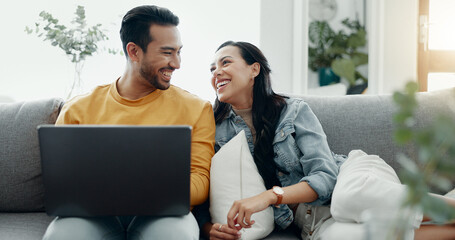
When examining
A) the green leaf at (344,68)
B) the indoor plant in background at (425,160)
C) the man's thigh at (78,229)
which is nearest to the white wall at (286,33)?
the green leaf at (344,68)

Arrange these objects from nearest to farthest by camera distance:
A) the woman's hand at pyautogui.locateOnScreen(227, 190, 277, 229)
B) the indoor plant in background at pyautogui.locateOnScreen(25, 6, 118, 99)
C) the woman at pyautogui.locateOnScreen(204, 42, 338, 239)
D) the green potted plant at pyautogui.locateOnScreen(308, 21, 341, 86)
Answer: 1. the woman's hand at pyautogui.locateOnScreen(227, 190, 277, 229)
2. the woman at pyautogui.locateOnScreen(204, 42, 338, 239)
3. the indoor plant in background at pyautogui.locateOnScreen(25, 6, 118, 99)
4. the green potted plant at pyautogui.locateOnScreen(308, 21, 341, 86)

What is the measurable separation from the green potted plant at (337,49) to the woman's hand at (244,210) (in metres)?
1.85

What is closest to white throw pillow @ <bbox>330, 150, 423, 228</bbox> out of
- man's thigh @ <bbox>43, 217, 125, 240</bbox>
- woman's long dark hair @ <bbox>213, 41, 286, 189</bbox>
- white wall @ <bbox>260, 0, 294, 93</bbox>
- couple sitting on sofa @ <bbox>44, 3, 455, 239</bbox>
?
couple sitting on sofa @ <bbox>44, 3, 455, 239</bbox>

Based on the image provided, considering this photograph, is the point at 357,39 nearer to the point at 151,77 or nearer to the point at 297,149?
the point at 297,149

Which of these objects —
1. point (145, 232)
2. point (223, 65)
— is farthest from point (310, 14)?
point (145, 232)

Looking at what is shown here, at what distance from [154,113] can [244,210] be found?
520 millimetres

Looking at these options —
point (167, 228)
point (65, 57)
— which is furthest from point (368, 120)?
point (65, 57)

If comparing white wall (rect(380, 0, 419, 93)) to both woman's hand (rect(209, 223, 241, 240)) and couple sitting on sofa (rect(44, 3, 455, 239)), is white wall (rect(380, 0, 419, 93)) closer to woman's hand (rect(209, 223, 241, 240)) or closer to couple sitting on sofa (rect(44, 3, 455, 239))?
couple sitting on sofa (rect(44, 3, 455, 239))

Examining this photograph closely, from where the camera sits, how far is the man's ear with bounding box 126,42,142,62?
1.60 m

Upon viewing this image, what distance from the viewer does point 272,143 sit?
1521 mm

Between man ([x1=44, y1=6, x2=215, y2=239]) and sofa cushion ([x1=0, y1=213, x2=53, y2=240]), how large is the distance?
370mm

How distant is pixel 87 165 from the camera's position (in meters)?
1.00

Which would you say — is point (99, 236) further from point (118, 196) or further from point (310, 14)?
point (310, 14)

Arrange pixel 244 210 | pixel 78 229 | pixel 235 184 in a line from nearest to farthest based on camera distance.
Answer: pixel 78 229
pixel 244 210
pixel 235 184
